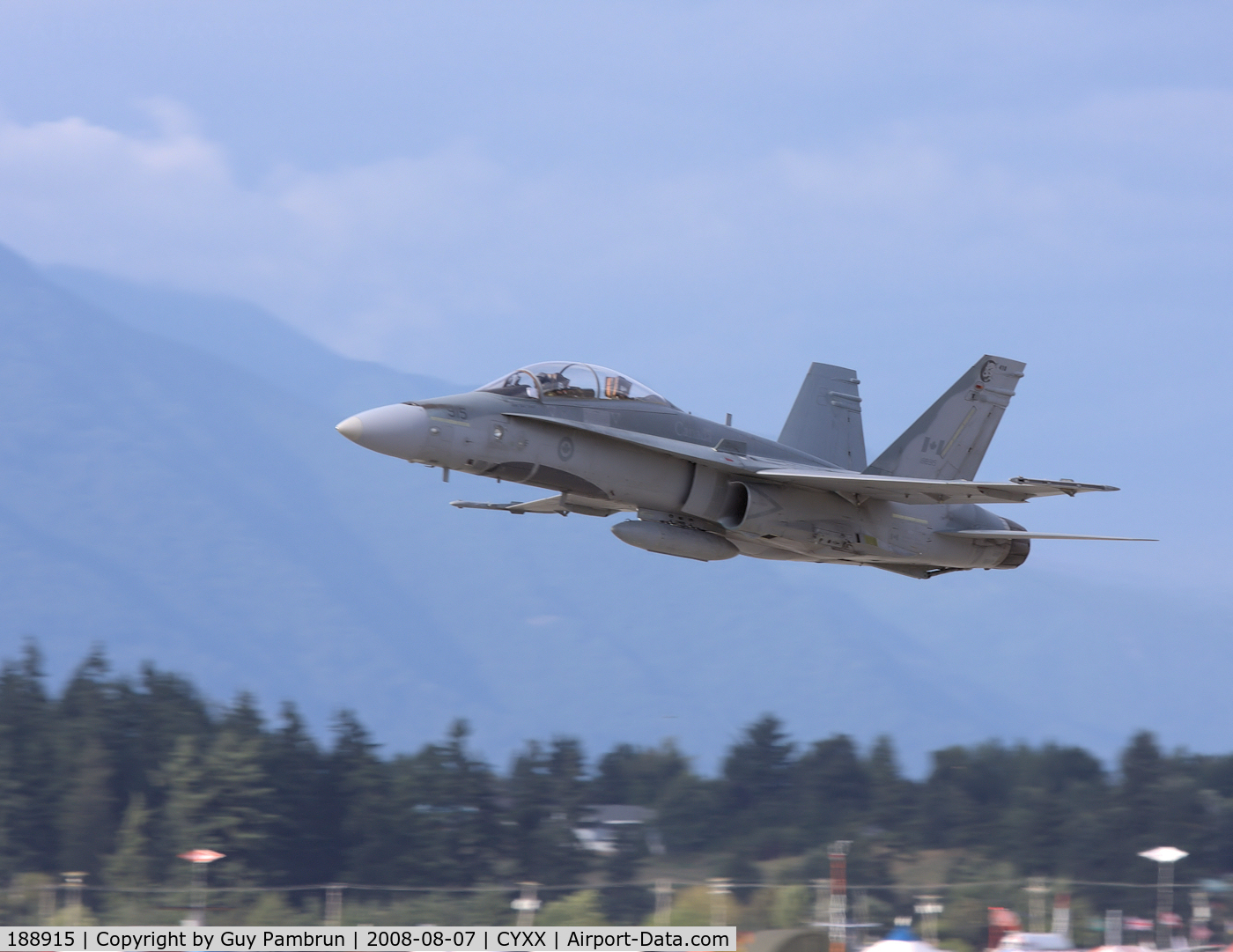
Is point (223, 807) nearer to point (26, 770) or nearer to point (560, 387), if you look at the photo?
point (26, 770)

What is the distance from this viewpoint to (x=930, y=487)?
54.1 feet

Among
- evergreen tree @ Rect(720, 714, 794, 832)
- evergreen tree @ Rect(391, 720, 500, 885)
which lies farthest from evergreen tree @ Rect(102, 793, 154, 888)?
evergreen tree @ Rect(720, 714, 794, 832)

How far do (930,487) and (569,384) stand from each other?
438 centimetres

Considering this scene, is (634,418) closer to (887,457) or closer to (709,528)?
(709,528)

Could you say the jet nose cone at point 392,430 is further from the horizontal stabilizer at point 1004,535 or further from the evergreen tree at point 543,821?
the evergreen tree at point 543,821

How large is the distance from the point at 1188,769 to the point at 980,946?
117 feet

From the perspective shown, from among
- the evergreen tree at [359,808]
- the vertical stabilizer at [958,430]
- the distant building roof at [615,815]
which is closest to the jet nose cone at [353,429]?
the vertical stabilizer at [958,430]

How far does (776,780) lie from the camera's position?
73.5 metres

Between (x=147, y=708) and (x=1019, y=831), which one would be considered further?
(x=147, y=708)

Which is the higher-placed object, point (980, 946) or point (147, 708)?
→ point (147, 708)

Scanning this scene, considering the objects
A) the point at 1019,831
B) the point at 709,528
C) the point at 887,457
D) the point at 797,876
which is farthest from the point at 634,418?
the point at 1019,831

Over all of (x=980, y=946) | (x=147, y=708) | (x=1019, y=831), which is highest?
(x=147, y=708)
